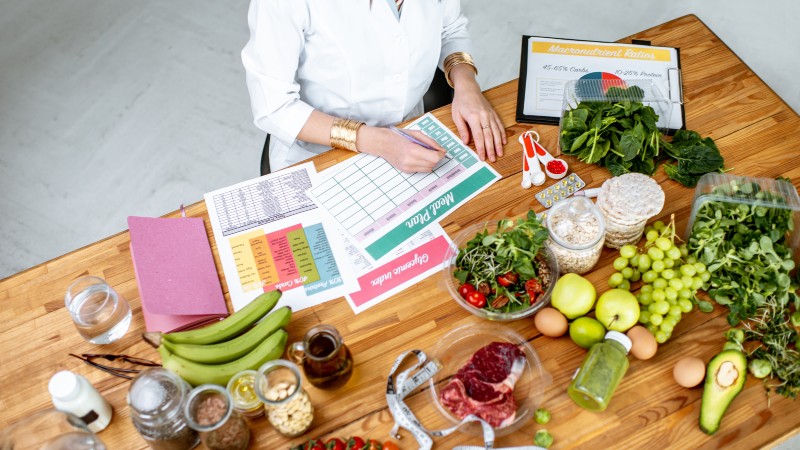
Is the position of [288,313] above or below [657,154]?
below

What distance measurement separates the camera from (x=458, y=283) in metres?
1.28

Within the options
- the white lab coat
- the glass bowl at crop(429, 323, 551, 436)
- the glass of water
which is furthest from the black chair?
the glass bowl at crop(429, 323, 551, 436)

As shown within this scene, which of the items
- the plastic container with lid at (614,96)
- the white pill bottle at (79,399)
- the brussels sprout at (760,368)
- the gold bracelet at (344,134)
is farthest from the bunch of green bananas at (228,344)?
the brussels sprout at (760,368)

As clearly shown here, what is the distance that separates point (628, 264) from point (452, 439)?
0.53 metres

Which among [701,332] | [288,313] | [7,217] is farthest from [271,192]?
[7,217]

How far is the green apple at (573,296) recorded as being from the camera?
47.5 inches

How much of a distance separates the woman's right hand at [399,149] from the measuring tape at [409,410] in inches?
18.1

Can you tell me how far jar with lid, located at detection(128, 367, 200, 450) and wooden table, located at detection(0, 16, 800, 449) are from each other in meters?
0.12

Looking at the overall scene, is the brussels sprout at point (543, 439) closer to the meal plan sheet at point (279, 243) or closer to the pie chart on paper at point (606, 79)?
the meal plan sheet at point (279, 243)

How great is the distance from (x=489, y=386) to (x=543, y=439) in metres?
0.13

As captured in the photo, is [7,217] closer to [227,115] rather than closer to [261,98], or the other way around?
[227,115]

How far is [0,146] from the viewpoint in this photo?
110 inches

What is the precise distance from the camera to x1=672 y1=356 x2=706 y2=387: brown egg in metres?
1.13

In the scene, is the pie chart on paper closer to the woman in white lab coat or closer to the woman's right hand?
the woman in white lab coat
